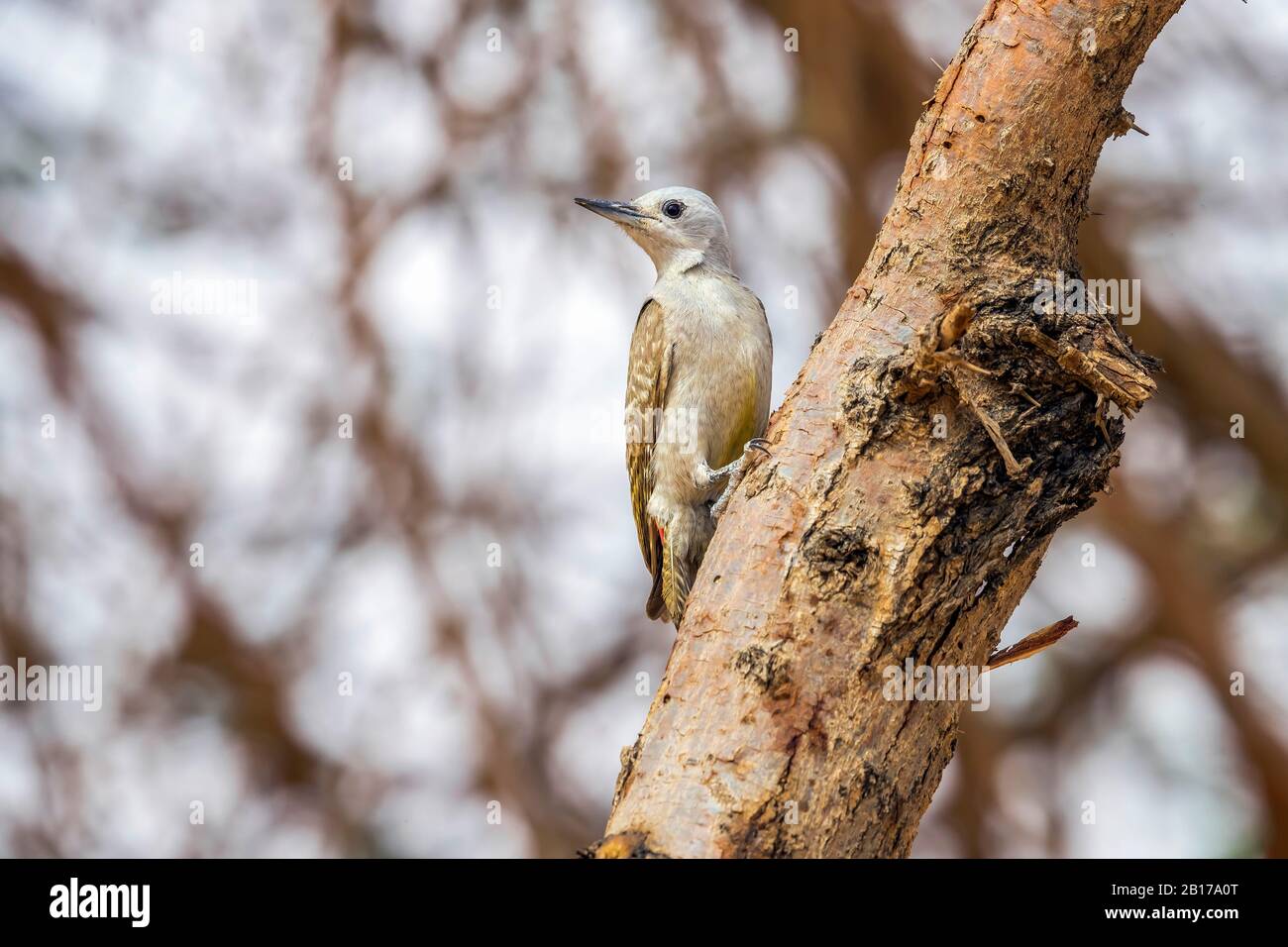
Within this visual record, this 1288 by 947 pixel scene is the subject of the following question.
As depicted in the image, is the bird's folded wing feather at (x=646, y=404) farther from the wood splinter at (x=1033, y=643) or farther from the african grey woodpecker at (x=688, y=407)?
the wood splinter at (x=1033, y=643)

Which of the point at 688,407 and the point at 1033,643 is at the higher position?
the point at 688,407

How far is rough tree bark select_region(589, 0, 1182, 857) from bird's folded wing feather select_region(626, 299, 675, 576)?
6.04 feet

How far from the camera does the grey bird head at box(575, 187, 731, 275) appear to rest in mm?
5027

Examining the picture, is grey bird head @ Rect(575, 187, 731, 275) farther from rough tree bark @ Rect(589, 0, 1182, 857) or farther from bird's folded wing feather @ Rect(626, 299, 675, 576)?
rough tree bark @ Rect(589, 0, 1182, 857)

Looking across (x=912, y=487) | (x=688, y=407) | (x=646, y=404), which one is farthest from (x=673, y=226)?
(x=912, y=487)

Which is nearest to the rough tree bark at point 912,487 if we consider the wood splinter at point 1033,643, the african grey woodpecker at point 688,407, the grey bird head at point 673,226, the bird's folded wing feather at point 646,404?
the wood splinter at point 1033,643

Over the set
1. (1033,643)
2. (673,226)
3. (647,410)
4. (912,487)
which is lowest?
(1033,643)

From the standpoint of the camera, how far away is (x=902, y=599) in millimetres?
2469

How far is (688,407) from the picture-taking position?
450 centimetres

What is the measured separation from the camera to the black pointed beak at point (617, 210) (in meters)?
5.11

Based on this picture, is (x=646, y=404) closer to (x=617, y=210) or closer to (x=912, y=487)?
(x=617, y=210)

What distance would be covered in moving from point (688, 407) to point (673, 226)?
0.95 m
